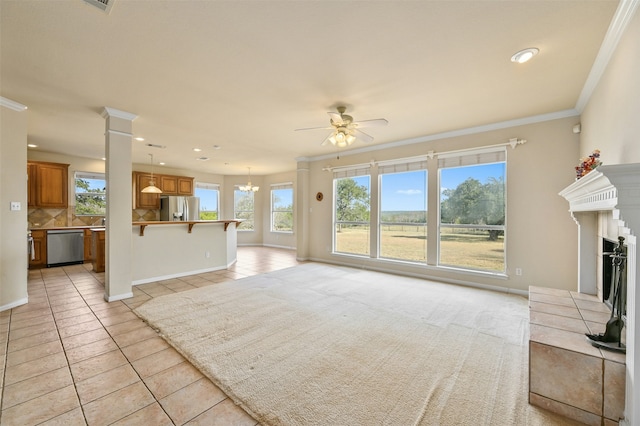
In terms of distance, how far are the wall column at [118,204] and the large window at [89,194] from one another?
173 inches

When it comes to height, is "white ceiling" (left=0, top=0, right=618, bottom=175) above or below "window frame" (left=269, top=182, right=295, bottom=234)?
above

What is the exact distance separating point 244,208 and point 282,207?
1566mm

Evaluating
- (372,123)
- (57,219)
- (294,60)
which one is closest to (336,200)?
(372,123)

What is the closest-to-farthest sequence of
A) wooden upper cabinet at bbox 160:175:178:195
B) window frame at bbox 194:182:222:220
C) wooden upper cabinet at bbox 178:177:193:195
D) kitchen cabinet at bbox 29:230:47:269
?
1. kitchen cabinet at bbox 29:230:47:269
2. wooden upper cabinet at bbox 160:175:178:195
3. wooden upper cabinet at bbox 178:177:193:195
4. window frame at bbox 194:182:222:220

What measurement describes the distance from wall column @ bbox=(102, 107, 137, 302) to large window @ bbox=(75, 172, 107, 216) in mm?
4390

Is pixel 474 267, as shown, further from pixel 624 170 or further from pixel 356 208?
pixel 624 170

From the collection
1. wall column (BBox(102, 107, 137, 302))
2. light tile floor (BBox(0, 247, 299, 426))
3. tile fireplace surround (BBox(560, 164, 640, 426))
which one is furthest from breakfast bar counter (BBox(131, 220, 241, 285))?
tile fireplace surround (BBox(560, 164, 640, 426))

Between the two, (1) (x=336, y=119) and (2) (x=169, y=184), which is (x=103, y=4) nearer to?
(1) (x=336, y=119)

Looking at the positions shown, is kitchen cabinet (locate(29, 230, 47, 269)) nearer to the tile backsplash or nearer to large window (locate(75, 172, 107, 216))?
the tile backsplash

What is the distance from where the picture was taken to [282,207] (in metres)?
9.45

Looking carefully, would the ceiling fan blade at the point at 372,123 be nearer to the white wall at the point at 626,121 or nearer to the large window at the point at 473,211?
the white wall at the point at 626,121

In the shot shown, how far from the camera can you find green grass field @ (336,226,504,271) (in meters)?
4.38

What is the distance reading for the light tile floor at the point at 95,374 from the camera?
5.34 ft

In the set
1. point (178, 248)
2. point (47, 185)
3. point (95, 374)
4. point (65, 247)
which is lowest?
point (95, 374)
